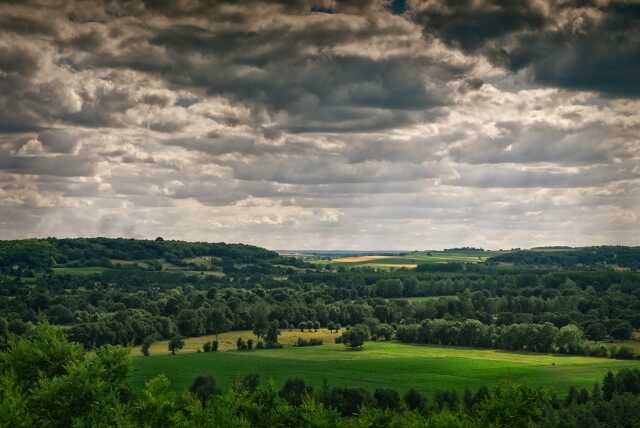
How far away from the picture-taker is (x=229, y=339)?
549 ft

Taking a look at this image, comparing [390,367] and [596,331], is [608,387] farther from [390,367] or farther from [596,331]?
[596,331]

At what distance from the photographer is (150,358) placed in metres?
138

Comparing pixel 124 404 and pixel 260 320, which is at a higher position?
pixel 124 404

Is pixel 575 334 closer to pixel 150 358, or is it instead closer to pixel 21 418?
pixel 150 358

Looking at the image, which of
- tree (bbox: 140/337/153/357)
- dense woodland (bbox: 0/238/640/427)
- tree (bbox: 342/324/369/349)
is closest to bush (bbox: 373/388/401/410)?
dense woodland (bbox: 0/238/640/427)

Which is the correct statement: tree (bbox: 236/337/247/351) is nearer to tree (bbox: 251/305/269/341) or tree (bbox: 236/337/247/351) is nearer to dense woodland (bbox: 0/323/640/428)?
tree (bbox: 251/305/269/341)

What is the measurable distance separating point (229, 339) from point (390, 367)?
4845 centimetres

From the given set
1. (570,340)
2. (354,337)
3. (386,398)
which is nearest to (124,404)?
(386,398)

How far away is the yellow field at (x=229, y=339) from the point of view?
153m

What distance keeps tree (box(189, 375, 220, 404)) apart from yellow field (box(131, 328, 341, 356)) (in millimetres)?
42291

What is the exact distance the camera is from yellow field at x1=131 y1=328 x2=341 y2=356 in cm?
15325

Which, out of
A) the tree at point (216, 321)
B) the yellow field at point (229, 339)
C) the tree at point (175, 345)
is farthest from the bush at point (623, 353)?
the tree at point (216, 321)

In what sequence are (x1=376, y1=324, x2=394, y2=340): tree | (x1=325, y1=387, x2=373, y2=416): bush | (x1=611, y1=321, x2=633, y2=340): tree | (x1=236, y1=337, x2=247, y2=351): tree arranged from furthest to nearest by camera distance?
(x1=376, y1=324, x2=394, y2=340): tree
(x1=611, y1=321, x2=633, y2=340): tree
(x1=236, y1=337, x2=247, y2=351): tree
(x1=325, y1=387, x2=373, y2=416): bush

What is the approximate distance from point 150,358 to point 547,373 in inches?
2647
